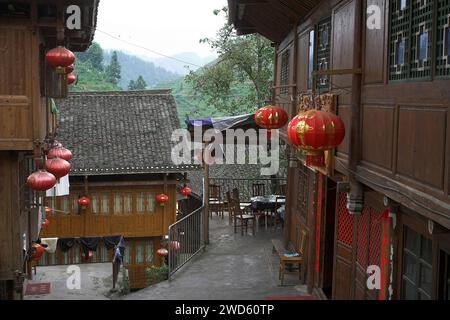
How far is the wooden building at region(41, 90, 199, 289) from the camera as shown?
2069 cm

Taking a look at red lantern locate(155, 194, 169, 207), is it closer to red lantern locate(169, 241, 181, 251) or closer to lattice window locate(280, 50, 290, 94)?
red lantern locate(169, 241, 181, 251)

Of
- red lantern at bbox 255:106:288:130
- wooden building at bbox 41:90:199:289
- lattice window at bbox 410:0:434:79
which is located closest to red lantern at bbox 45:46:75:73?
red lantern at bbox 255:106:288:130

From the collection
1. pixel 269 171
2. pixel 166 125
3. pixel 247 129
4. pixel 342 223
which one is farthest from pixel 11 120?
pixel 269 171


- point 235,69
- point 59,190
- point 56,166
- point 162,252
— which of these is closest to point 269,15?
point 56,166

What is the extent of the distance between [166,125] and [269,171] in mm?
6414

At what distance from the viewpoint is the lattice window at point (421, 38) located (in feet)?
18.3

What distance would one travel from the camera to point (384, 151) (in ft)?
22.8

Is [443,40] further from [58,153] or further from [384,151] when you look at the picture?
[58,153]

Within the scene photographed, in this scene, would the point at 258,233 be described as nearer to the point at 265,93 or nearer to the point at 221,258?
the point at 221,258

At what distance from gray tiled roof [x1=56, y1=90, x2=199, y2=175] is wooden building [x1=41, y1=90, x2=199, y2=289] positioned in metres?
0.04

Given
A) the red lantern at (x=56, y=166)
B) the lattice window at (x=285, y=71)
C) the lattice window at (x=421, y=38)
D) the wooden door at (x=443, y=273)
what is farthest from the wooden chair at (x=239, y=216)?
the lattice window at (x=421, y=38)

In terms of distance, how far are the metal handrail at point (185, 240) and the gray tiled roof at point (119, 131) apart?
3.58 metres

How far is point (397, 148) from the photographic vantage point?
6430 millimetres

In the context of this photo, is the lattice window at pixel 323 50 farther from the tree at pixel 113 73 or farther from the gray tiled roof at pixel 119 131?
the tree at pixel 113 73
